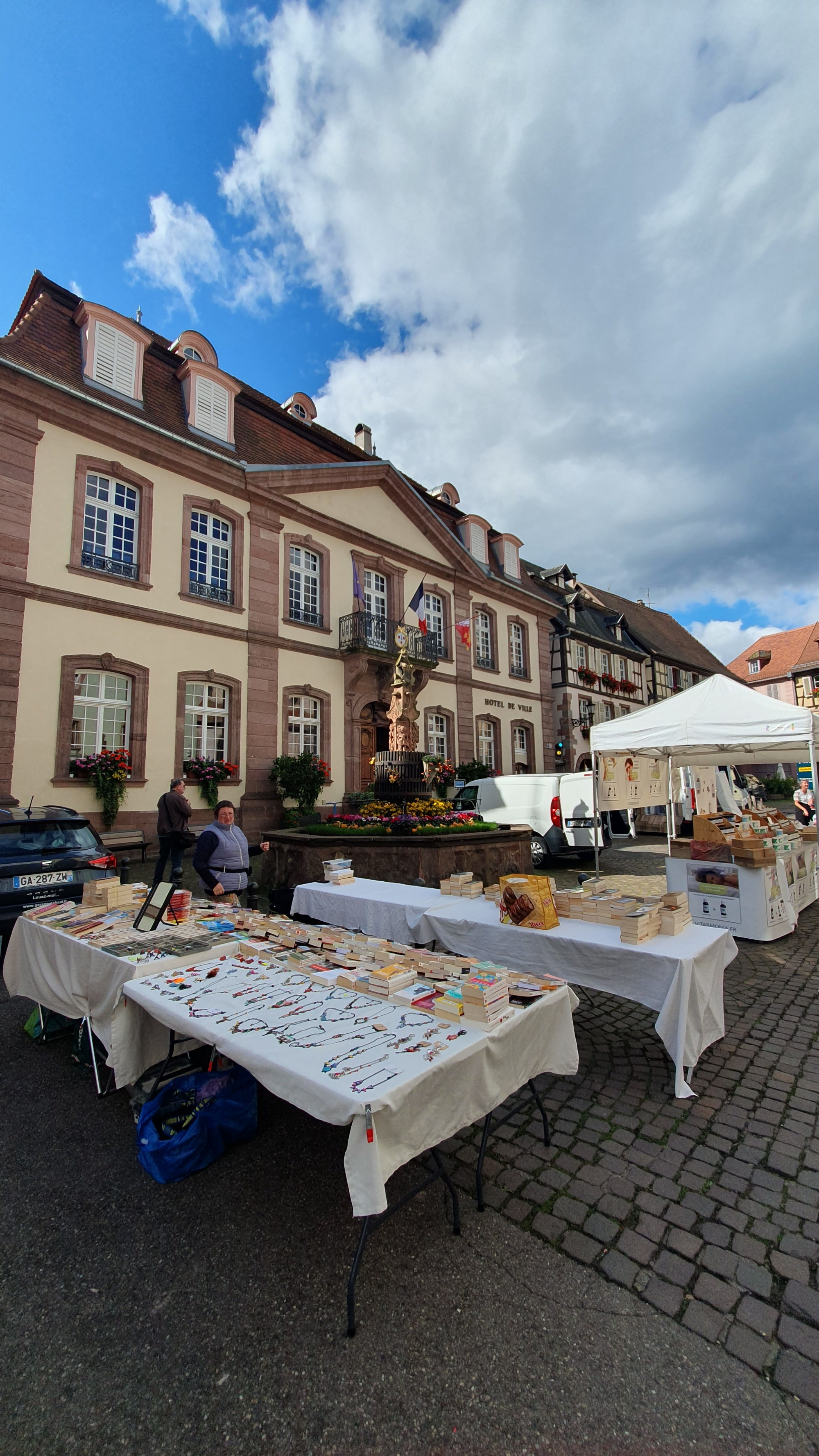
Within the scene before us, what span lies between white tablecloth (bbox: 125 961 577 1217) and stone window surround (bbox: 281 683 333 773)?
12.6 metres

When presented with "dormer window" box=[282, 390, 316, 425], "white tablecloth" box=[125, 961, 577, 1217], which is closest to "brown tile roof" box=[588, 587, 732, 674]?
"dormer window" box=[282, 390, 316, 425]

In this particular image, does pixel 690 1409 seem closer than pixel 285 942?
Yes

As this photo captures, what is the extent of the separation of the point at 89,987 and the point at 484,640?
2066 centimetres

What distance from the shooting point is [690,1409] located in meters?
1.74

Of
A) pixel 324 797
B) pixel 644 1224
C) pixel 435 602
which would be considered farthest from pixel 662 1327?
pixel 435 602

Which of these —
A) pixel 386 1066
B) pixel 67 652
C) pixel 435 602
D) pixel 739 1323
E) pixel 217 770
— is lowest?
pixel 739 1323

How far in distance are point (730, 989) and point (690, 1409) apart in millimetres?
4011

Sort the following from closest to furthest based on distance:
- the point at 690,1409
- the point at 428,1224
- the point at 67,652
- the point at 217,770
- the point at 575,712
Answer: the point at 690,1409, the point at 428,1224, the point at 67,652, the point at 217,770, the point at 575,712

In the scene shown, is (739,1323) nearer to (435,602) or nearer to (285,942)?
(285,942)

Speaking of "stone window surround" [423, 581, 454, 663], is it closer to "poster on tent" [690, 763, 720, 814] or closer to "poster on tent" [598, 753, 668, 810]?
"poster on tent" [690, 763, 720, 814]

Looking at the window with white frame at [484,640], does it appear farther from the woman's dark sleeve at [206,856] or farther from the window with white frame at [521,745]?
the woman's dark sleeve at [206,856]

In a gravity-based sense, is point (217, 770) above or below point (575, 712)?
below

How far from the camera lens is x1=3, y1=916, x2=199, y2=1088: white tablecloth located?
3.14 m

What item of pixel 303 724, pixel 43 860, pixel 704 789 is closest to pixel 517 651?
pixel 704 789
